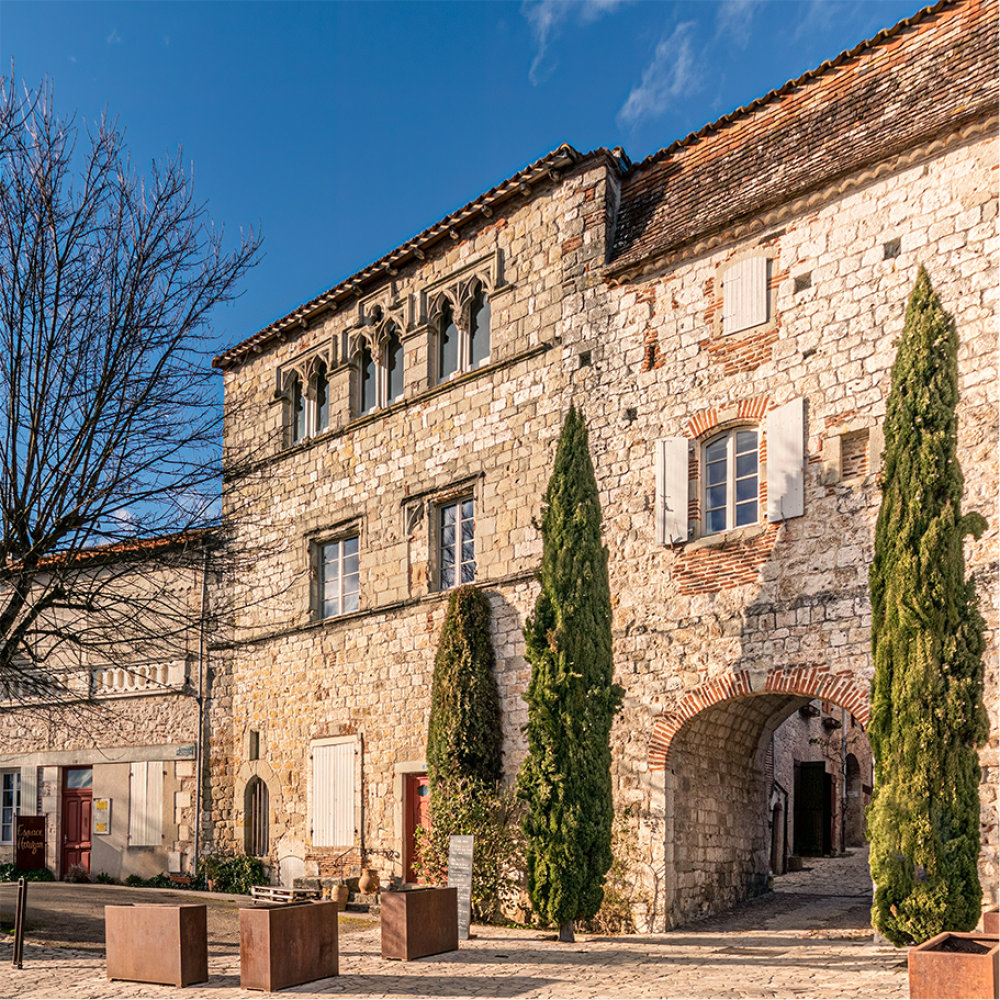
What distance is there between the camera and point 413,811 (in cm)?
1358

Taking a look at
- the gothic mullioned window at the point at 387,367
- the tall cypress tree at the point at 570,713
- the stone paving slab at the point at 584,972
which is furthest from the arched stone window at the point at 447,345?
the stone paving slab at the point at 584,972

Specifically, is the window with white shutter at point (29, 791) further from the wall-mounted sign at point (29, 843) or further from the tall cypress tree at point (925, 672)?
the tall cypress tree at point (925, 672)

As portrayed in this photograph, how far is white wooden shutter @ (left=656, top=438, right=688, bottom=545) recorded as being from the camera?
11.2 metres

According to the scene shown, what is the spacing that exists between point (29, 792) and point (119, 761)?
7.14ft

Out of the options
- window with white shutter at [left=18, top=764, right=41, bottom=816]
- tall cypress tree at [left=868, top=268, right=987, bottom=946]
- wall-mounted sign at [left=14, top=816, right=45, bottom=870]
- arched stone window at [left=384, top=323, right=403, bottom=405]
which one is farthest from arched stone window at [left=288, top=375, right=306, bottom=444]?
tall cypress tree at [left=868, top=268, right=987, bottom=946]

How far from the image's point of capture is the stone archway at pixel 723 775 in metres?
10.3

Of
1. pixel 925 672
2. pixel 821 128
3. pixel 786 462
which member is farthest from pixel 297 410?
pixel 925 672

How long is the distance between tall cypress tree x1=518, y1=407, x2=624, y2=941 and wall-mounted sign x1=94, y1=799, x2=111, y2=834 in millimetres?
9417

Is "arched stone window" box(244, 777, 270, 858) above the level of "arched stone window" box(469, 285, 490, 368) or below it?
below

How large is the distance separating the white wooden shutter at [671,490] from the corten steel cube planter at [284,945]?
16.5 feet

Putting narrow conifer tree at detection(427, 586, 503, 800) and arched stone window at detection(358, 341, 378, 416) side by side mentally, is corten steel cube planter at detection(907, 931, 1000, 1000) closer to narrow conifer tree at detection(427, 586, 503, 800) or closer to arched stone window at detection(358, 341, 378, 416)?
narrow conifer tree at detection(427, 586, 503, 800)

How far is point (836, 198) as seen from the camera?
34.6ft

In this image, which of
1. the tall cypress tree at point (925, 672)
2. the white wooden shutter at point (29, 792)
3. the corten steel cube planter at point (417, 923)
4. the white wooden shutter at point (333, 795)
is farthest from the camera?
the white wooden shutter at point (29, 792)

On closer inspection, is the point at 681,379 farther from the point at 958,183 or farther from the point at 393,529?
the point at 393,529
